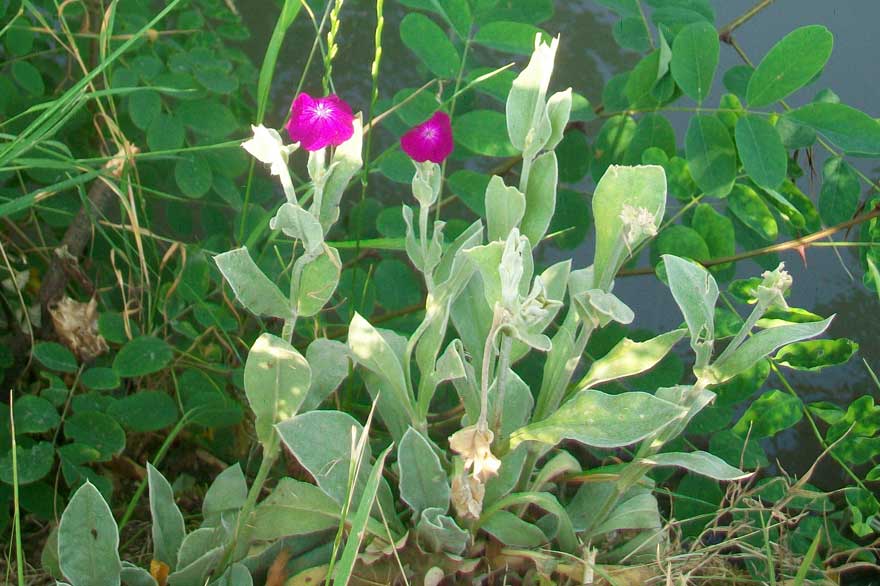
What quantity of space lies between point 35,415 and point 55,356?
0.08 m

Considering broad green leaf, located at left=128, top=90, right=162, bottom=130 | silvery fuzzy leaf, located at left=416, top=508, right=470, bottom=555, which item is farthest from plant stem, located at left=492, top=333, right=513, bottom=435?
broad green leaf, located at left=128, top=90, right=162, bottom=130

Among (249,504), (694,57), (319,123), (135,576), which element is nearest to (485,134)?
(694,57)

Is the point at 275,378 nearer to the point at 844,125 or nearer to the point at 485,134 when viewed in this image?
the point at 485,134

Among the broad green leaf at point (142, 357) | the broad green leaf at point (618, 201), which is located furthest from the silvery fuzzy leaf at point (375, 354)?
the broad green leaf at point (142, 357)

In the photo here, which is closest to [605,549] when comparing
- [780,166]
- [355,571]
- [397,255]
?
[355,571]

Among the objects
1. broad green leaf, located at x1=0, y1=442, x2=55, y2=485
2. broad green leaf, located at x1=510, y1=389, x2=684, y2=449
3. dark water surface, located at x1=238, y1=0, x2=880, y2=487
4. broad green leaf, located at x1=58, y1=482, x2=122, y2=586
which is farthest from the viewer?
dark water surface, located at x1=238, y1=0, x2=880, y2=487

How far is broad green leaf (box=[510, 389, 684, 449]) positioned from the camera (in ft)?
3.05

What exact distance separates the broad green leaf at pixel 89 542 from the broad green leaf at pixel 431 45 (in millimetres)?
703

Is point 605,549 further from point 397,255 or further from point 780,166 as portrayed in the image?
point 397,255

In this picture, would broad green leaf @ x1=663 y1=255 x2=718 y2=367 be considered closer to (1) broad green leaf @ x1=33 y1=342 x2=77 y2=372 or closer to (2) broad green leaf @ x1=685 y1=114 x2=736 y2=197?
(2) broad green leaf @ x1=685 y1=114 x2=736 y2=197

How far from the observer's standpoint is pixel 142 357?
1.29m

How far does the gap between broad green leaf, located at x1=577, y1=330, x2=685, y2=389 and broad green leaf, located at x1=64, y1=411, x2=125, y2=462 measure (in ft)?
2.00

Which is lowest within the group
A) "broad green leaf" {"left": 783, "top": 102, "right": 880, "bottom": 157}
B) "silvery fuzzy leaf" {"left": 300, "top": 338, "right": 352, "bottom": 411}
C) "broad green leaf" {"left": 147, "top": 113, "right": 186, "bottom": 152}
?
"silvery fuzzy leaf" {"left": 300, "top": 338, "right": 352, "bottom": 411}

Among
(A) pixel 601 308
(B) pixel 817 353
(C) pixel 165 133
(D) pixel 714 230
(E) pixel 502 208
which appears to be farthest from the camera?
(C) pixel 165 133
